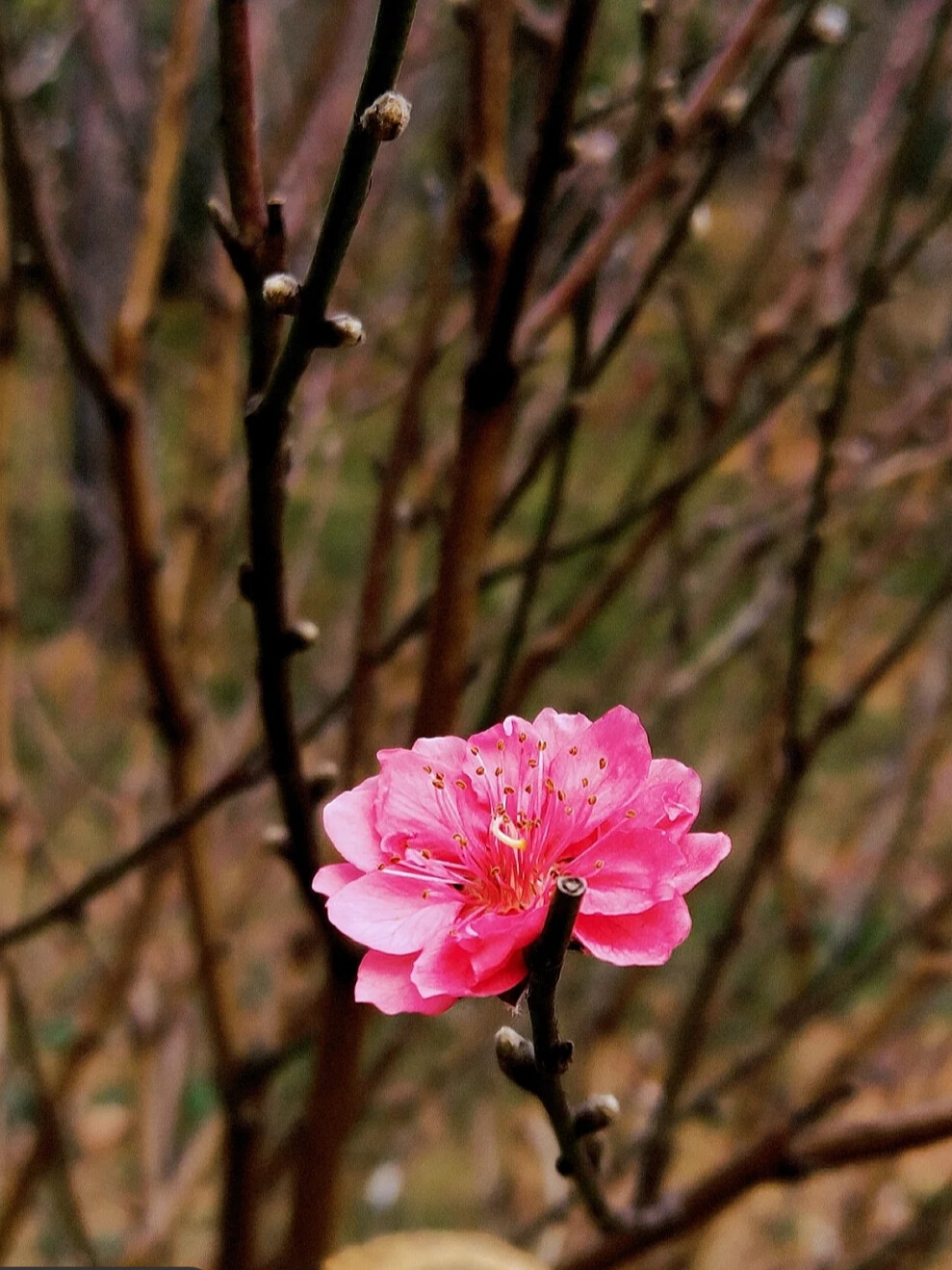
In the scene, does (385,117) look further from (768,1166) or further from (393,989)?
(768,1166)

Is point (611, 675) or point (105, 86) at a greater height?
point (105, 86)

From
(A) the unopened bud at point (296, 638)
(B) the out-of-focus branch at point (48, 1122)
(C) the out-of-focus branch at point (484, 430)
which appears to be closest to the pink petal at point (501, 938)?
(A) the unopened bud at point (296, 638)

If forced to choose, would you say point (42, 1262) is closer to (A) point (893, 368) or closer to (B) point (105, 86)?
(B) point (105, 86)

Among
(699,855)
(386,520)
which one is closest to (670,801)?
(699,855)

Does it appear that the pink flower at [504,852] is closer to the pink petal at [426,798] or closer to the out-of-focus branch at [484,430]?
the pink petal at [426,798]

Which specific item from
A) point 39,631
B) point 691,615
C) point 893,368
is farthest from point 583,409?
point 39,631

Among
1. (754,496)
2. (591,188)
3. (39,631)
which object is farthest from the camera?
(39,631)
